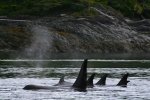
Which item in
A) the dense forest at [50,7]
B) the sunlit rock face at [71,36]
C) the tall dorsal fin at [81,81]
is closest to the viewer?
the tall dorsal fin at [81,81]

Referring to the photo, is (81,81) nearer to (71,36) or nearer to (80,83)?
(80,83)

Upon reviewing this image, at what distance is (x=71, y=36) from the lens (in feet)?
540

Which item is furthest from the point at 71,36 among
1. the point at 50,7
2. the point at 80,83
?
the point at 80,83

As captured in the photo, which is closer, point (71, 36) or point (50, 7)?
point (71, 36)

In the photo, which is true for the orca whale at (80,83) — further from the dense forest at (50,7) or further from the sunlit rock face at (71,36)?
the dense forest at (50,7)

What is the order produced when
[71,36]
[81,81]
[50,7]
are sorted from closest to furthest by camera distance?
[81,81], [71,36], [50,7]

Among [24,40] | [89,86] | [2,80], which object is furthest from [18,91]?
[24,40]

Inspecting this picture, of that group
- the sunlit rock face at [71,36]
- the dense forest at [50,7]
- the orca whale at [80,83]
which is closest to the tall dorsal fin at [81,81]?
the orca whale at [80,83]

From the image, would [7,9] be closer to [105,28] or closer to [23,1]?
[23,1]

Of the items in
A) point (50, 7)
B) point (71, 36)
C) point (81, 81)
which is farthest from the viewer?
point (50, 7)

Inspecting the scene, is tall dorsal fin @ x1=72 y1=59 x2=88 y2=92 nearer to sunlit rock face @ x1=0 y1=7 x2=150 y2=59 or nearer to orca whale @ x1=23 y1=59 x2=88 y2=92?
orca whale @ x1=23 y1=59 x2=88 y2=92

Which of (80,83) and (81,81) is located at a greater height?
(81,81)

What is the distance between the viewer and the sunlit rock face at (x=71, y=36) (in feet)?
525

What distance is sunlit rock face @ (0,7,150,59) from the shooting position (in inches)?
6298
